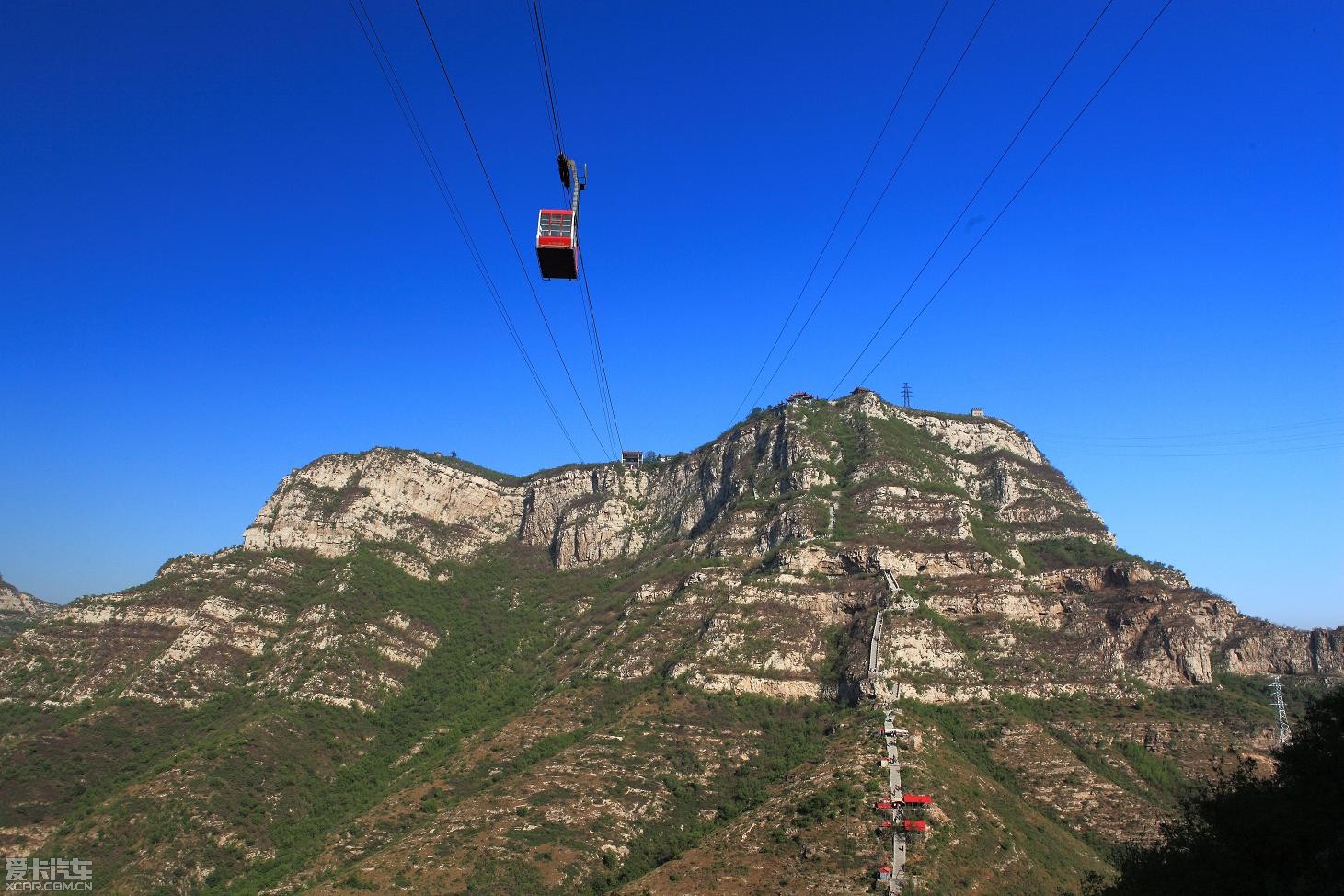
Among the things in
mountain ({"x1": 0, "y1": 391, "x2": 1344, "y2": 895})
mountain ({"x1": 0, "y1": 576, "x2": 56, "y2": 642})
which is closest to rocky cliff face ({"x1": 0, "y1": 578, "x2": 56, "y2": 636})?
mountain ({"x1": 0, "y1": 576, "x2": 56, "y2": 642})

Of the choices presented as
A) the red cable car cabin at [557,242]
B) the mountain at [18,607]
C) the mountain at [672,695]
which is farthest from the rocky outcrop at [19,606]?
the red cable car cabin at [557,242]

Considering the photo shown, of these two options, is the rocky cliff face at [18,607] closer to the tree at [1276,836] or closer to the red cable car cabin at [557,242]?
the red cable car cabin at [557,242]

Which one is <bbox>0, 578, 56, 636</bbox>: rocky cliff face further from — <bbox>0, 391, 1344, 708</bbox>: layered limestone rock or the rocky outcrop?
<bbox>0, 391, 1344, 708</bbox>: layered limestone rock

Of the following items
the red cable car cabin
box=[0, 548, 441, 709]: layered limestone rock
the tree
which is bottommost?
the tree

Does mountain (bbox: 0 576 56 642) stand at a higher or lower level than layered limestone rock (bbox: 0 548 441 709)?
higher

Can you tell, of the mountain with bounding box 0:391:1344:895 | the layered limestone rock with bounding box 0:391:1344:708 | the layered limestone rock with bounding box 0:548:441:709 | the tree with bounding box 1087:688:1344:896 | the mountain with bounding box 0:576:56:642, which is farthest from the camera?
the mountain with bounding box 0:576:56:642
